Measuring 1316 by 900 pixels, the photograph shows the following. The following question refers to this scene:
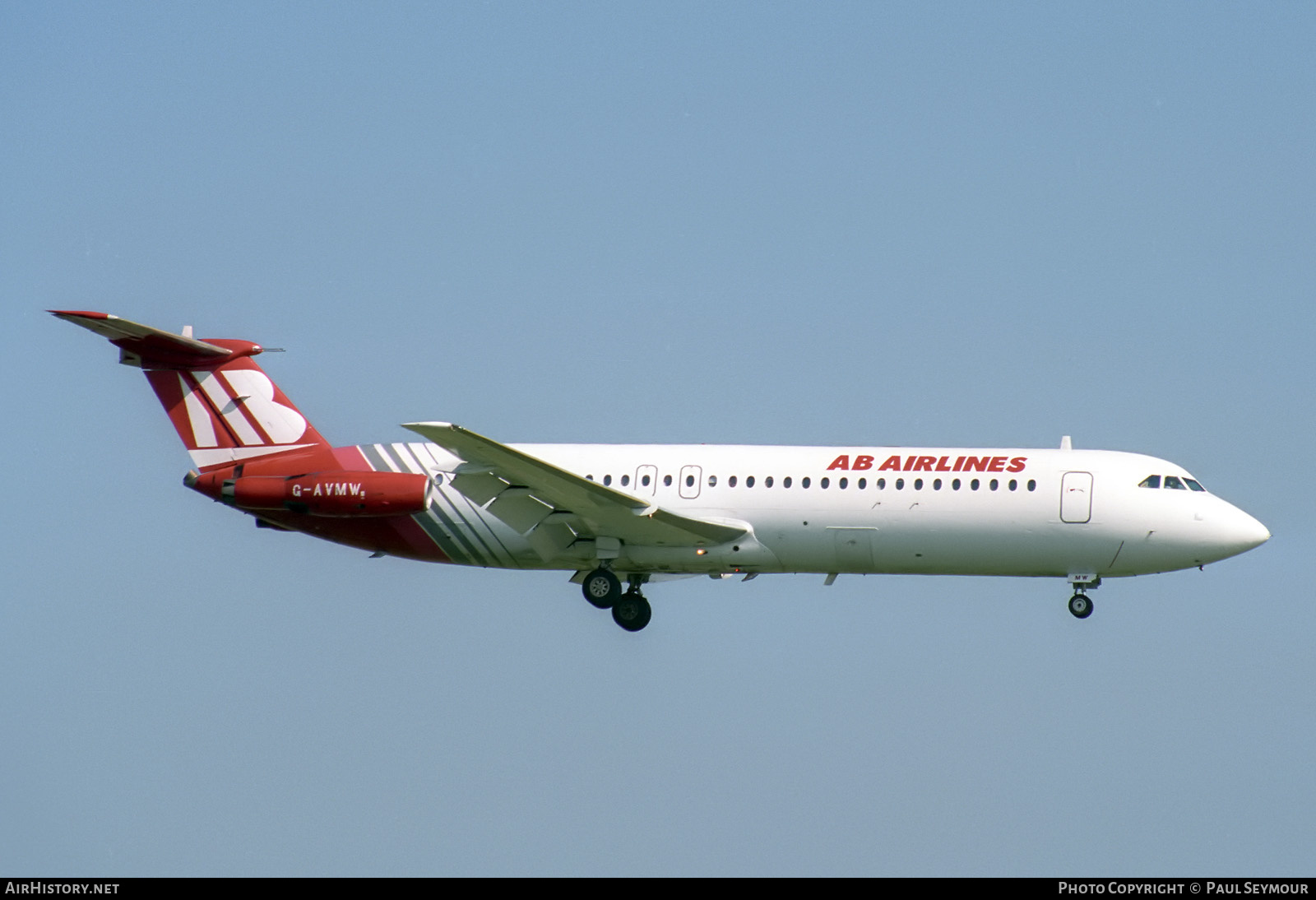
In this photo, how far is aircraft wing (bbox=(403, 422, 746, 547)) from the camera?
36406 millimetres

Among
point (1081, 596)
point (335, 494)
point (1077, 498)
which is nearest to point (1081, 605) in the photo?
point (1081, 596)

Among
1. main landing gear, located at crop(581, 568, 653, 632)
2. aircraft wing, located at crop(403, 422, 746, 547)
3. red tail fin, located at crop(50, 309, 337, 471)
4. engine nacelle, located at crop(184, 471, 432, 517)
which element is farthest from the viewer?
red tail fin, located at crop(50, 309, 337, 471)

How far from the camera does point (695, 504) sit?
38.6 meters

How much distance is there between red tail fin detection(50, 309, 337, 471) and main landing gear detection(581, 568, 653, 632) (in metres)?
6.85

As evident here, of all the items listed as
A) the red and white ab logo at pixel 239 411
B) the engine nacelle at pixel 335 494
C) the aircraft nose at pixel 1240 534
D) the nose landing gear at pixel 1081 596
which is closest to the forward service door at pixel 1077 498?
the nose landing gear at pixel 1081 596

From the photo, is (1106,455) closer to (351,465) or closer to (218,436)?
(351,465)

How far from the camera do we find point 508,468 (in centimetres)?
3681

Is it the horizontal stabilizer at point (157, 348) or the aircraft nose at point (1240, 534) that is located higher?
the horizontal stabilizer at point (157, 348)

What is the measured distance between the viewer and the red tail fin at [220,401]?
40.8 meters

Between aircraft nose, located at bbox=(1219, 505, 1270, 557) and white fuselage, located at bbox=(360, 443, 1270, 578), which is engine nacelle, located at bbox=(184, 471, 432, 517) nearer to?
white fuselage, located at bbox=(360, 443, 1270, 578)

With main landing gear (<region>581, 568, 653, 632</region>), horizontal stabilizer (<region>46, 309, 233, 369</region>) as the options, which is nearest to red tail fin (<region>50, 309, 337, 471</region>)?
horizontal stabilizer (<region>46, 309, 233, 369</region>)

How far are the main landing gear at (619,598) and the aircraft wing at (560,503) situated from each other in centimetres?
119

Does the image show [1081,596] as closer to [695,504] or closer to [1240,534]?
[1240,534]

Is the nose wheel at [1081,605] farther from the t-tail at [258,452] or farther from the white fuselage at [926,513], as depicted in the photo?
the t-tail at [258,452]
